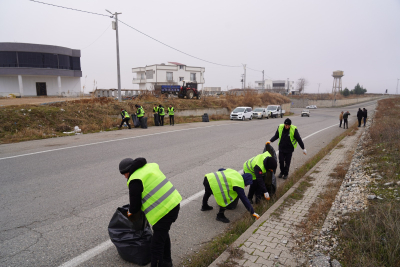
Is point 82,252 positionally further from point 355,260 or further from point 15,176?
point 15,176

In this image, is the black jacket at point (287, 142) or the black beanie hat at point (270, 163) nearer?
the black beanie hat at point (270, 163)

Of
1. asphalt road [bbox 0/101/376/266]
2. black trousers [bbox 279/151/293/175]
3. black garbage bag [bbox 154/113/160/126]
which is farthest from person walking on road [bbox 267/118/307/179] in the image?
black garbage bag [bbox 154/113/160/126]

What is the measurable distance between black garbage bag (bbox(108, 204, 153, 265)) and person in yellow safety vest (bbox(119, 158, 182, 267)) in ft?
0.75

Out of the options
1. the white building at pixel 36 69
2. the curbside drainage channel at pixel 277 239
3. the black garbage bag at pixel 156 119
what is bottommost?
the curbside drainage channel at pixel 277 239

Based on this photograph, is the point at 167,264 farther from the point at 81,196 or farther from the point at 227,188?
the point at 81,196

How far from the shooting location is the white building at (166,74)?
207 ft

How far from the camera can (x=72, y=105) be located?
60.8ft

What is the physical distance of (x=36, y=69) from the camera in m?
34.7

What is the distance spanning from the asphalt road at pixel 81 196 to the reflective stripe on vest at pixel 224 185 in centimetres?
48

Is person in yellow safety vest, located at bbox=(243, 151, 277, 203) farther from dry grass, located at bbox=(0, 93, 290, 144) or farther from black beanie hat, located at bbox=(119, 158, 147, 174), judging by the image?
dry grass, located at bbox=(0, 93, 290, 144)

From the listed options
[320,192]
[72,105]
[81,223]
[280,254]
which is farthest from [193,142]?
[72,105]

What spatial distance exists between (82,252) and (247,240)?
2376 mm

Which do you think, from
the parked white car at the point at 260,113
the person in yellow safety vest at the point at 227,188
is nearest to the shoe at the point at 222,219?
the person in yellow safety vest at the point at 227,188

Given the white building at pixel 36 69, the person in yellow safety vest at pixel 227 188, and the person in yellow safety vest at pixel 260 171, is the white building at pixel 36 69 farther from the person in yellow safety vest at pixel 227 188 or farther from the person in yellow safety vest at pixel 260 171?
the person in yellow safety vest at pixel 227 188
